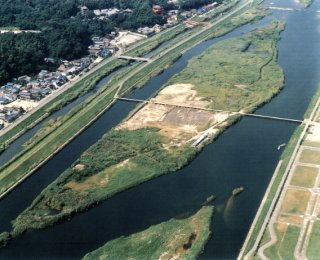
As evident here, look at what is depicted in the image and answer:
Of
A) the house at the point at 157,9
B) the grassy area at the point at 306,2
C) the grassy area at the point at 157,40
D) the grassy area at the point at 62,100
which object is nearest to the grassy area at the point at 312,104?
the grassy area at the point at 62,100

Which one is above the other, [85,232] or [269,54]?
[269,54]

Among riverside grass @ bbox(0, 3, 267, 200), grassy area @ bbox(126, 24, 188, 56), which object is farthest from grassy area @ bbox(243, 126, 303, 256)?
grassy area @ bbox(126, 24, 188, 56)

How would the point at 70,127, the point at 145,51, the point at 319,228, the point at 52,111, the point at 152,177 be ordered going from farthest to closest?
1. the point at 145,51
2. the point at 52,111
3. the point at 70,127
4. the point at 152,177
5. the point at 319,228

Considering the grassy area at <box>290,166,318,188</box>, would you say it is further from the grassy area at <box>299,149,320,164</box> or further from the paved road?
the grassy area at <box>299,149,320,164</box>

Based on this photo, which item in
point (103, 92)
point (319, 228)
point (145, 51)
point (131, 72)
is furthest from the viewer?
point (145, 51)

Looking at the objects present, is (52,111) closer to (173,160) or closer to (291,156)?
(173,160)

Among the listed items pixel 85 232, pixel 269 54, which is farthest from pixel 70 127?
pixel 269 54

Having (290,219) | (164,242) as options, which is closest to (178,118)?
(290,219)
